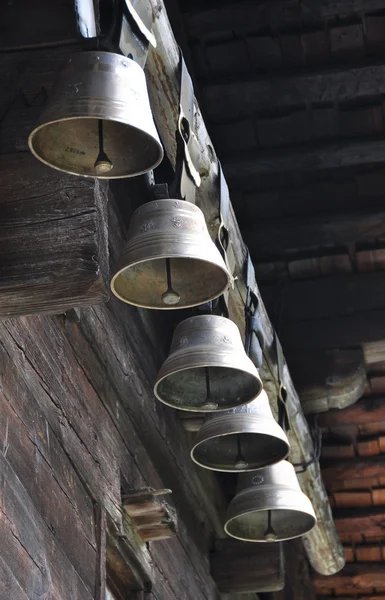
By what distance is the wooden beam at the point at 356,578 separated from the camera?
25.8 feet

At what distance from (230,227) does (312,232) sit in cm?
126

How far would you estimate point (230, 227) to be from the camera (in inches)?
171

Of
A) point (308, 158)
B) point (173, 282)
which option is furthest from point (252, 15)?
point (173, 282)

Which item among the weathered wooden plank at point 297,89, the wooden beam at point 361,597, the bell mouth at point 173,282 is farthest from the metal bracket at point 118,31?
the wooden beam at point 361,597

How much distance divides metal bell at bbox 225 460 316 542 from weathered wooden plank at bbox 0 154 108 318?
1851 millimetres

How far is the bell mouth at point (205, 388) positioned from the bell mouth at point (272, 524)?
954 mm

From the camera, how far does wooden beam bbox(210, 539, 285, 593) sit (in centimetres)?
594

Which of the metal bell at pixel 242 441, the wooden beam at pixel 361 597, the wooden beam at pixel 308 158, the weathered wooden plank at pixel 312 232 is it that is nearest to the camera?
the metal bell at pixel 242 441

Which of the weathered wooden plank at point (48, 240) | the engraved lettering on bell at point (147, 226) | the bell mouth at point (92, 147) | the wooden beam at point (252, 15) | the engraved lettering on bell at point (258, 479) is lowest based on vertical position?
the engraved lettering on bell at point (258, 479)

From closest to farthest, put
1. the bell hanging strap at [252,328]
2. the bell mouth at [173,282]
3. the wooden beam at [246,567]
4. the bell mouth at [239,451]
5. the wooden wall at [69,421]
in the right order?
1. the wooden wall at [69,421]
2. the bell mouth at [173,282]
3. the bell mouth at [239,451]
4. the bell hanging strap at [252,328]
5. the wooden beam at [246,567]

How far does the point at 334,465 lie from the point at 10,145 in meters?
4.41

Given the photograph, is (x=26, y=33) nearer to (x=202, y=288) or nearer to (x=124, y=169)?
(x=124, y=169)

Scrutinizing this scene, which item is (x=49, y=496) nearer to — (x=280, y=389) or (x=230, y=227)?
(x=230, y=227)

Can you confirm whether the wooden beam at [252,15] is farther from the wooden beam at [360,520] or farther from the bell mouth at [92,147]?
the wooden beam at [360,520]
